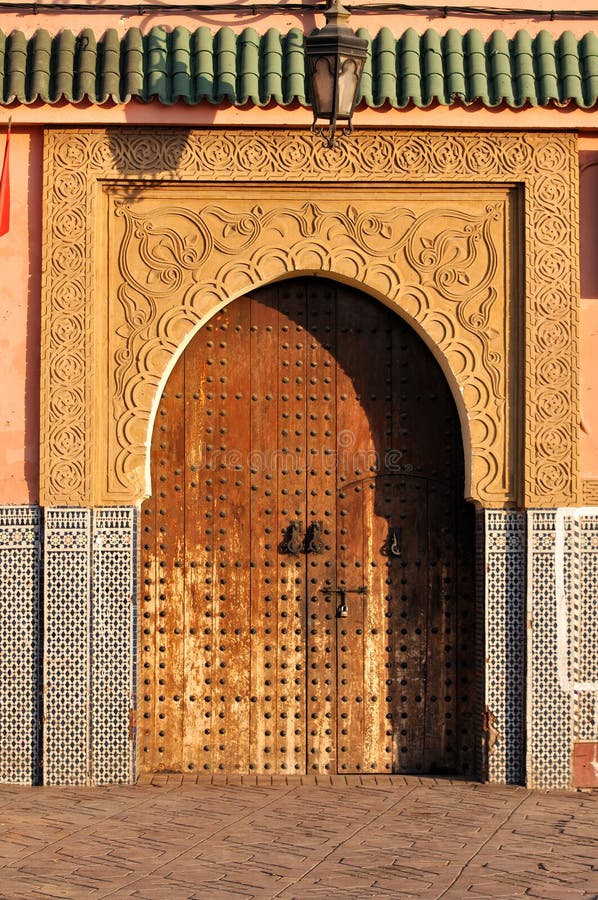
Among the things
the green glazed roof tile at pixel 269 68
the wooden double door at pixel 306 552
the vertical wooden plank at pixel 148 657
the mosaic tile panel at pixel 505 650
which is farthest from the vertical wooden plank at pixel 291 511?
the green glazed roof tile at pixel 269 68

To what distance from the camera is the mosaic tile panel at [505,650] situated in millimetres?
7250

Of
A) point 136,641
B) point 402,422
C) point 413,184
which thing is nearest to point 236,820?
point 136,641

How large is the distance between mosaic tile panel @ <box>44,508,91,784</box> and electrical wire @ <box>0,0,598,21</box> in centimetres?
261

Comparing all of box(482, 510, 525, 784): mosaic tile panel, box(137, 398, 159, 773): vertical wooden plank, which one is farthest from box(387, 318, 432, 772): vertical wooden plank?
box(137, 398, 159, 773): vertical wooden plank

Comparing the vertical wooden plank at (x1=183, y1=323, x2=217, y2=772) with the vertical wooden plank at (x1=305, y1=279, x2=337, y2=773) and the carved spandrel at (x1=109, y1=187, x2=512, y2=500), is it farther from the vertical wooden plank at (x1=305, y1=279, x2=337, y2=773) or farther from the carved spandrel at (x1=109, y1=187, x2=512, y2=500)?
the vertical wooden plank at (x1=305, y1=279, x2=337, y2=773)

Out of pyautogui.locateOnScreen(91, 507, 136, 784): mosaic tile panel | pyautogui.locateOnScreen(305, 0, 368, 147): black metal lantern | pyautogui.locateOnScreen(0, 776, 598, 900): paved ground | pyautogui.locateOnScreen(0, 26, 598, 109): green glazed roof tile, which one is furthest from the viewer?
pyautogui.locateOnScreen(91, 507, 136, 784): mosaic tile panel

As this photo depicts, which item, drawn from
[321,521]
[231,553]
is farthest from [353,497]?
[231,553]

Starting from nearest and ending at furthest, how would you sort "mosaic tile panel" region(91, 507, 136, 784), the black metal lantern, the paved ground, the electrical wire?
1. the paved ground
2. the black metal lantern
3. "mosaic tile panel" region(91, 507, 136, 784)
4. the electrical wire

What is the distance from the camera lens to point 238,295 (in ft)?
24.2

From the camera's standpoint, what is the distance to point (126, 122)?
715cm

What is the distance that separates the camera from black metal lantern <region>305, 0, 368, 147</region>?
654 cm

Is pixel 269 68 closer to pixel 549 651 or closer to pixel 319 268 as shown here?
pixel 319 268

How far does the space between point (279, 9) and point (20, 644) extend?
3.55m

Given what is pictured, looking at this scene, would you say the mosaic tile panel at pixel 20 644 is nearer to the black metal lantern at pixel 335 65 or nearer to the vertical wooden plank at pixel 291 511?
the vertical wooden plank at pixel 291 511
